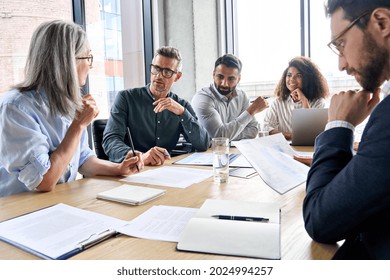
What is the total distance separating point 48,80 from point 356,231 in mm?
1169

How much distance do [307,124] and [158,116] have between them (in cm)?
98

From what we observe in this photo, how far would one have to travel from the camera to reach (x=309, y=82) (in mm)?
2662

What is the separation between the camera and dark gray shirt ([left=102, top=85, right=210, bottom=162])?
2053mm

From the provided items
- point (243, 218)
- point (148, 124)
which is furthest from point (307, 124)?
point (243, 218)

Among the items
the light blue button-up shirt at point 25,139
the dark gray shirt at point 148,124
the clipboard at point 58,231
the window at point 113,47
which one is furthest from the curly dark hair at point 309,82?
the clipboard at point 58,231

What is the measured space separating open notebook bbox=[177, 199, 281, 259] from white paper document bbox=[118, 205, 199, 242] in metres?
0.03

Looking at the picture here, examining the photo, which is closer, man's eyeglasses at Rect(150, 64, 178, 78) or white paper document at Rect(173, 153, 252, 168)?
white paper document at Rect(173, 153, 252, 168)

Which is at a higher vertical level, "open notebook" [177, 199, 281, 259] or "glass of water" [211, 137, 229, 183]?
"glass of water" [211, 137, 229, 183]

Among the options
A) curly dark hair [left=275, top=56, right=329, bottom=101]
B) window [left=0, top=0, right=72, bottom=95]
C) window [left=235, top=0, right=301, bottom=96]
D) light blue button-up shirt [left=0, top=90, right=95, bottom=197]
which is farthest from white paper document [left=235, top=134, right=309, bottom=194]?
window [left=235, top=0, right=301, bottom=96]

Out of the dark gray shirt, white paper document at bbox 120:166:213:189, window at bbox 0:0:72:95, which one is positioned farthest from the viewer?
window at bbox 0:0:72:95

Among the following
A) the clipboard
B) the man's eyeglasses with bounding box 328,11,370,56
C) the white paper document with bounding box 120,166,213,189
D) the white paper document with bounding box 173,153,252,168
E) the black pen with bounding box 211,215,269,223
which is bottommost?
the white paper document with bounding box 173,153,252,168

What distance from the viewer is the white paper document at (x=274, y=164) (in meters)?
1.06

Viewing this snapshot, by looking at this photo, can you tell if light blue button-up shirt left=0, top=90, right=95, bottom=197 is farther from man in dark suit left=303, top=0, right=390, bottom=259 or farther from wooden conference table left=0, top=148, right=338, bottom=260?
man in dark suit left=303, top=0, right=390, bottom=259
